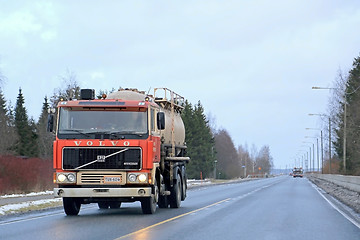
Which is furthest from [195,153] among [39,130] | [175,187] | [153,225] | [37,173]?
[153,225]

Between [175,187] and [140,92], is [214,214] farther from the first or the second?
[140,92]

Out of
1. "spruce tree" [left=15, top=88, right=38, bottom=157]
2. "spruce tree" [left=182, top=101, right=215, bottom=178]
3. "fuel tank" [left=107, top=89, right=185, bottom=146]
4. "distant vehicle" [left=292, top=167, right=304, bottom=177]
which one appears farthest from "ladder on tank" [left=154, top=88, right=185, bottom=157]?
"distant vehicle" [left=292, top=167, right=304, bottom=177]

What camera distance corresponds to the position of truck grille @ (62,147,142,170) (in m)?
18.2

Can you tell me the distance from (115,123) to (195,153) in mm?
83526

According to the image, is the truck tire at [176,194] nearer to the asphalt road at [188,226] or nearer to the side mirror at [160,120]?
the asphalt road at [188,226]

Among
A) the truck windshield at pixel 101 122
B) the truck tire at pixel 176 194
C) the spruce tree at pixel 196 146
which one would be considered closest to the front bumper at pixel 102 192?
the truck windshield at pixel 101 122

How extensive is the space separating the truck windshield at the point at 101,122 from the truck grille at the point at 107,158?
1.82 feet

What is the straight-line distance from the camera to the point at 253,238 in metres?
13.0

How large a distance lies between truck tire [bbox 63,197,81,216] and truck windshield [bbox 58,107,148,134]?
229cm

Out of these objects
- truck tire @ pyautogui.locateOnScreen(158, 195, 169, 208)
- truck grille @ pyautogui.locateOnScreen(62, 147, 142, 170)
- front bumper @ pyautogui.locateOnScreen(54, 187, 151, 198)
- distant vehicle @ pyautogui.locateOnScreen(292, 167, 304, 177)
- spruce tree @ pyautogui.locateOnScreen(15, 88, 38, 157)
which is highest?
spruce tree @ pyautogui.locateOnScreen(15, 88, 38, 157)

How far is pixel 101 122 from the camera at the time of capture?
60.9ft

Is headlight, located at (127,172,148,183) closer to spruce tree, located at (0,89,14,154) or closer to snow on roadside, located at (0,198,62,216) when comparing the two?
snow on roadside, located at (0,198,62,216)

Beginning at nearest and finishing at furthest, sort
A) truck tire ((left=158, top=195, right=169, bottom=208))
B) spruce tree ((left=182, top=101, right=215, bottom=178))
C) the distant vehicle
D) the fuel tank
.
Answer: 1. the fuel tank
2. truck tire ((left=158, top=195, right=169, bottom=208))
3. spruce tree ((left=182, top=101, right=215, bottom=178))
4. the distant vehicle

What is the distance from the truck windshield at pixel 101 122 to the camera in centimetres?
1847
